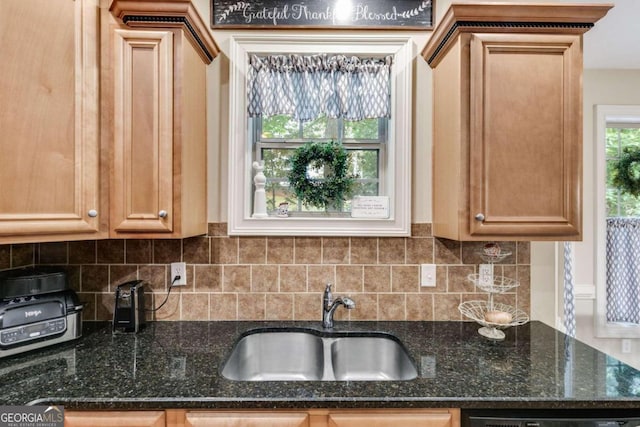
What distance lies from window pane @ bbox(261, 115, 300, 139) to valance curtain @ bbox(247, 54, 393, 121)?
0.10 m

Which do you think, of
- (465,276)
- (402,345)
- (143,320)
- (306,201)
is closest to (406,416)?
(402,345)

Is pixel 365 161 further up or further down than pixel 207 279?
further up

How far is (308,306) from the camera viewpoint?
176cm

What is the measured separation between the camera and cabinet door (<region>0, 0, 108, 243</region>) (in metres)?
1.17

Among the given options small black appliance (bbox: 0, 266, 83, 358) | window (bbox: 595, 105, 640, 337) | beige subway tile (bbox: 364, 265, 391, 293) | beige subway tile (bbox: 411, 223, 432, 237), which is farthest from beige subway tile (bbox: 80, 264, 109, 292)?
window (bbox: 595, 105, 640, 337)

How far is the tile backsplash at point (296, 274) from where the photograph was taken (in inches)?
68.7

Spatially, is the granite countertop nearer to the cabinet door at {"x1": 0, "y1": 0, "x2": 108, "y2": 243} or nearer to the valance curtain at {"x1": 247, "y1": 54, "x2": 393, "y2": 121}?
the cabinet door at {"x1": 0, "y1": 0, "x2": 108, "y2": 243}

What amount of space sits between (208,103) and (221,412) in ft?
4.70

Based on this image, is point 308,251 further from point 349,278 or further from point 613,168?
point 613,168

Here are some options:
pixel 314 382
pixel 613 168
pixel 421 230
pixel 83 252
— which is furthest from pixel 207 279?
pixel 613 168

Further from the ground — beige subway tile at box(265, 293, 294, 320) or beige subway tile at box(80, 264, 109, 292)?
beige subway tile at box(80, 264, 109, 292)

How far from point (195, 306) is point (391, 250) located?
1.07m

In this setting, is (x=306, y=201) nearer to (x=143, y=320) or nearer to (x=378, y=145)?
(x=378, y=145)

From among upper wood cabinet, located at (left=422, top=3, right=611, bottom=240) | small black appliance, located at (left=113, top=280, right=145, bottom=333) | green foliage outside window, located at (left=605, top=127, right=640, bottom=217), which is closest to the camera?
upper wood cabinet, located at (left=422, top=3, right=611, bottom=240)
